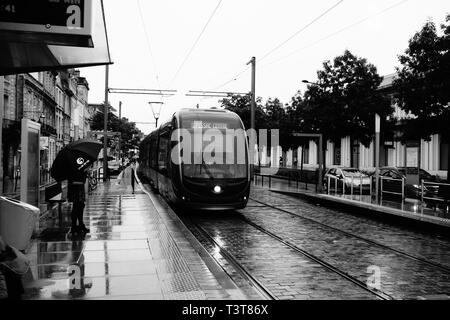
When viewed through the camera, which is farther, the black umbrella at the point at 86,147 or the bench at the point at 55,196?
the bench at the point at 55,196

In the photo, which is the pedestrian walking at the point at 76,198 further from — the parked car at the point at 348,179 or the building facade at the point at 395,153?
the building facade at the point at 395,153

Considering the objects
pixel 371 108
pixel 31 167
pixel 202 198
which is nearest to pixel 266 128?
pixel 371 108

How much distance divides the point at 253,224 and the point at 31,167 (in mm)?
6028

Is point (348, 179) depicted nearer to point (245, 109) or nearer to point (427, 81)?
point (427, 81)

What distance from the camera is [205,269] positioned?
726cm

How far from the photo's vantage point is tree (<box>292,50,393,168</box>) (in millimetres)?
30672

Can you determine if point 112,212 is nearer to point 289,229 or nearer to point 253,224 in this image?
point 253,224

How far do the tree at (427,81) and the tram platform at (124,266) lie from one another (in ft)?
51.0

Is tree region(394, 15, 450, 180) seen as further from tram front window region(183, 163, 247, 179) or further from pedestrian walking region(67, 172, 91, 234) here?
pedestrian walking region(67, 172, 91, 234)

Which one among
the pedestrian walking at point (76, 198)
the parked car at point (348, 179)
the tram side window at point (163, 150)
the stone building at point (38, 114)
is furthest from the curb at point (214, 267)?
the parked car at point (348, 179)

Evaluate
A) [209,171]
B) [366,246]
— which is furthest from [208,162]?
[366,246]

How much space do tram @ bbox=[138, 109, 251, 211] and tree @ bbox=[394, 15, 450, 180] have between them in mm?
11773

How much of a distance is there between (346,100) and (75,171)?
2404 centimetres

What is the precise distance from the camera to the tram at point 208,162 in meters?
14.0
